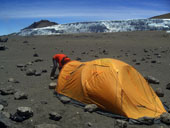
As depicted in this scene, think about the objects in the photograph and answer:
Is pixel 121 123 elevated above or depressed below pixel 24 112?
below

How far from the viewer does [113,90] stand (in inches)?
229

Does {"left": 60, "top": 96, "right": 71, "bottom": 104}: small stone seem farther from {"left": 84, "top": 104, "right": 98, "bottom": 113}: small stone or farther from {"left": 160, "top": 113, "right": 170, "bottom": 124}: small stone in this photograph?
{"left": 160, "top": 113, "right": 170, "bottom": 124}: small stone

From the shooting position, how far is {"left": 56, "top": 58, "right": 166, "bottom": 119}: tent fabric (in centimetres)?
570

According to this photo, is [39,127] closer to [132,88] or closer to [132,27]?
[132,88]

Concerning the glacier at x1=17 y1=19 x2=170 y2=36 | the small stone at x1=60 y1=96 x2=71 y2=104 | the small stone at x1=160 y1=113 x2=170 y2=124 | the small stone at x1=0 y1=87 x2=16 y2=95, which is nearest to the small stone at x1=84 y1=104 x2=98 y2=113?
the small stone at x1=60 y1=96 x2=71 y2=104

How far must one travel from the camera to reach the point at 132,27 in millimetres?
40656

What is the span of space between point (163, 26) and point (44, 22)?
39.2 m

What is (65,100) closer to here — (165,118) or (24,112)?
(24,112)

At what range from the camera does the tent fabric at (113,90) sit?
5.70 metres

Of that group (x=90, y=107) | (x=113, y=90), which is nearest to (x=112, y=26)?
(x=113, y=90)

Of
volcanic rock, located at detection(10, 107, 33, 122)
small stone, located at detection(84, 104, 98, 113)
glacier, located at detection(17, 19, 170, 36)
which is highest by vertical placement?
glacier, located at detection(17, 19, 170, 36)

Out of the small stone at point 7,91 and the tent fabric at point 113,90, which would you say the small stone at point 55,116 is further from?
the small stone at point 7,91

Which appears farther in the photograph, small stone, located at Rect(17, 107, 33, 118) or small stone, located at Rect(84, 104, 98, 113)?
small stone, located at Rect(84, 104, 98, 113)

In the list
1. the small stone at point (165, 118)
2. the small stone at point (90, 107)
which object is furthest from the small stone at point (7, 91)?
the small stone at point (165, 118)
